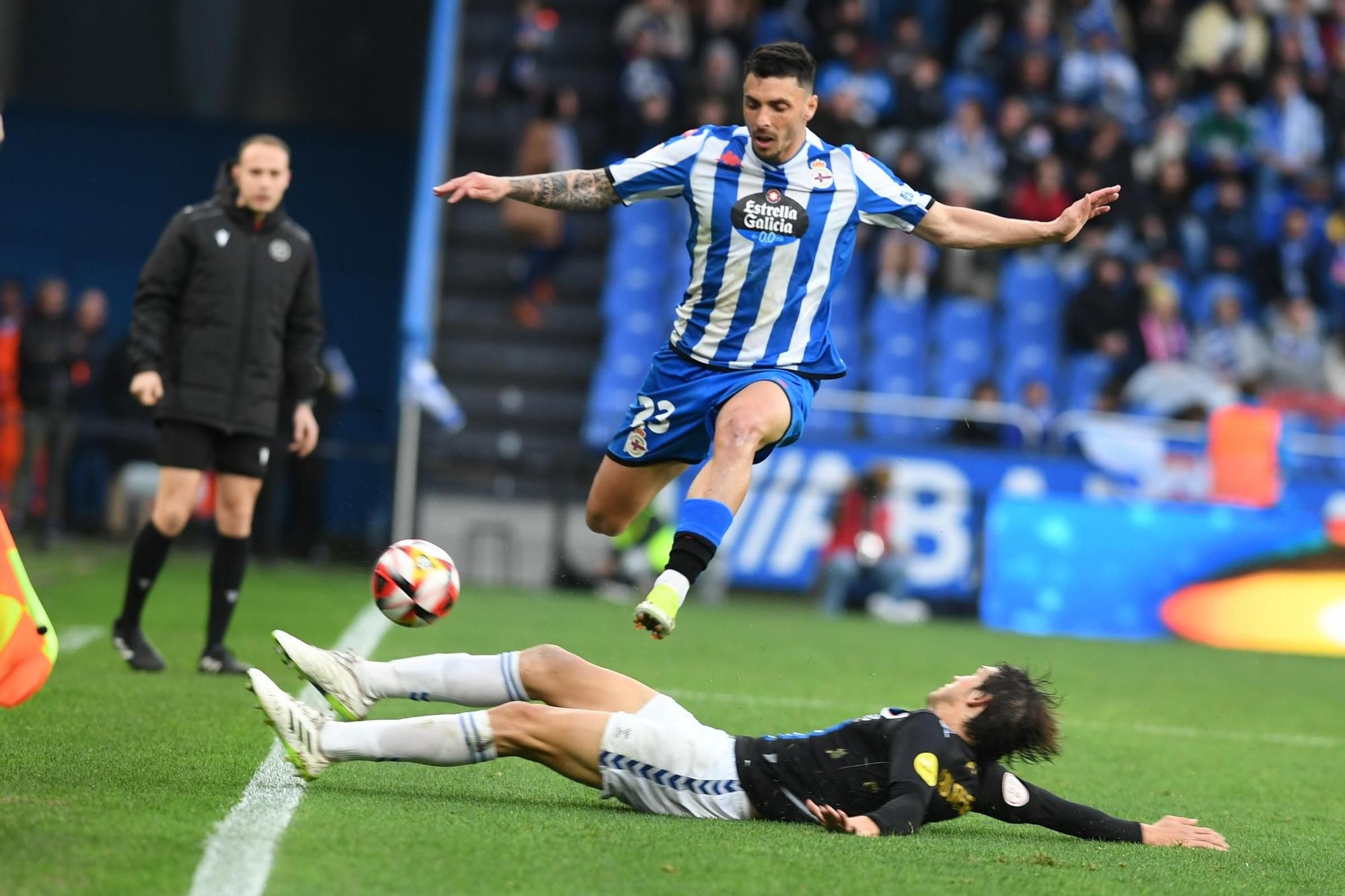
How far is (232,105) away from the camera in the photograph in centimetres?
1983

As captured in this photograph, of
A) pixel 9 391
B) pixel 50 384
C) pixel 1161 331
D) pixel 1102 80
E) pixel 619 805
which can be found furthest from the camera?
pixel 1102 80

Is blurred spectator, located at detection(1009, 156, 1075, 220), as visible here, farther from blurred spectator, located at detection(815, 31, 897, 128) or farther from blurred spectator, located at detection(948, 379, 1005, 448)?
blurred spectator, located at detection(948, 379, 1005, 448)

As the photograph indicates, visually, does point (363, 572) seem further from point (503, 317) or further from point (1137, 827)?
point (1137, 827)

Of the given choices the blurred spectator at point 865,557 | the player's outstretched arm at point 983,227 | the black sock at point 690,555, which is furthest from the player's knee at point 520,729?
the blurred spectator at point 865,557

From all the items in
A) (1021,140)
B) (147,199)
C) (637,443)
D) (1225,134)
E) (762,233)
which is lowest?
(637,443)

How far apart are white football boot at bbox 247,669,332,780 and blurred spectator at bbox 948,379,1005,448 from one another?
11.4 metres

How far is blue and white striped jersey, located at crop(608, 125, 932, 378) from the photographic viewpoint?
6.56 metres

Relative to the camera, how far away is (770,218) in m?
6.54

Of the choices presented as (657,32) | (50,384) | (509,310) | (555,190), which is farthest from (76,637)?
(657,32)

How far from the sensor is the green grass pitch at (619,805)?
408cm

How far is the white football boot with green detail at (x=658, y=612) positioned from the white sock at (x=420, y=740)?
2.34 ft

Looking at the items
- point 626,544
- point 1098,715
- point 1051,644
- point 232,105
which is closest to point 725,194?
point 1098,715

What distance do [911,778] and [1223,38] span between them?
16.9 meters

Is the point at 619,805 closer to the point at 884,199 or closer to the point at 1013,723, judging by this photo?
the point at 1013,723
